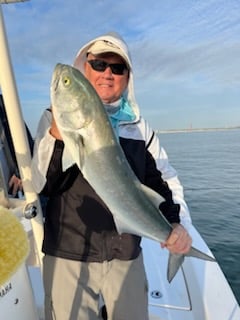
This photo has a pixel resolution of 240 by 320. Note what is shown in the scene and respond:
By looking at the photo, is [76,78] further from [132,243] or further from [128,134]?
[132,243]

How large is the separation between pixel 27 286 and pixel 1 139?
115 centimetres

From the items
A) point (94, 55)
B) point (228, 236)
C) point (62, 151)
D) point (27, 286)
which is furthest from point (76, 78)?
point (228, 236)

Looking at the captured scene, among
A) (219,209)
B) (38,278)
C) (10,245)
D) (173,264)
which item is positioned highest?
(10,245)

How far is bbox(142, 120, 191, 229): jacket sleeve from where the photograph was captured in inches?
93.5

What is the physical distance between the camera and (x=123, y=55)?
6.93 ft

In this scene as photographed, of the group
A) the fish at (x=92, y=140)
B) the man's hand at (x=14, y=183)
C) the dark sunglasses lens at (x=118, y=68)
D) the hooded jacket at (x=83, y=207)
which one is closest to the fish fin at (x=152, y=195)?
the fish at (x=92, y=140)

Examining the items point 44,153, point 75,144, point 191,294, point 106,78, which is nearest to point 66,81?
point 75,144

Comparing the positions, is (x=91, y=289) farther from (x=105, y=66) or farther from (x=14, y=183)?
(x=105, y=66)

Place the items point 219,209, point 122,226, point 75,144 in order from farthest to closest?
1. point 219,209
2. point 122,226
3. point 75,144

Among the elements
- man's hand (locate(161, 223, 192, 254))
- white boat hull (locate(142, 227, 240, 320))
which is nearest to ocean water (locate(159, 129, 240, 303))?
white boat hull (locate(142, 227, 240, 320))

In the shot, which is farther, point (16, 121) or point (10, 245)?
point (16, 121)

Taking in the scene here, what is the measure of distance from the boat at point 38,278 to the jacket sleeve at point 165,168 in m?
0.85

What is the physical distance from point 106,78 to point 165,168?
78cm

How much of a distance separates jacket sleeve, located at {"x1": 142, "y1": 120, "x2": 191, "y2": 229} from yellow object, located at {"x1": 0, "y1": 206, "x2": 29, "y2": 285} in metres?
1.22
